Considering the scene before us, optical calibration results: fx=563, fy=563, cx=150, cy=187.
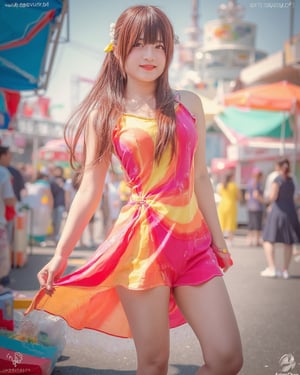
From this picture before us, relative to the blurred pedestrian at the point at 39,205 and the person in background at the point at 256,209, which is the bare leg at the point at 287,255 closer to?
the person in background at the point at 256,209

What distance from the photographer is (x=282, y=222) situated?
26.0ft

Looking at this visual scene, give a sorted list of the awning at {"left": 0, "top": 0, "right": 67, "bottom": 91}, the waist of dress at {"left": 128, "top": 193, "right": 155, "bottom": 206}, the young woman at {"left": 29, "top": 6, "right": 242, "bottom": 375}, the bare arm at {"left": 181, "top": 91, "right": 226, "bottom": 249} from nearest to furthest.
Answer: the young woman at {"left": 29, "top": 6, "right": 242, "bottom": 375}
the waist of dress at {"left": 128, "top": 193, "right": 155, "bottom": 206}
the bare arm at {"left": 181, "top": 91, "right": 226, "bottom": 249}
the awning at {"left": 0, "top": 0, "right": 67, "bottom": 91}

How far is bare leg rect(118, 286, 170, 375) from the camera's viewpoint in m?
2.26

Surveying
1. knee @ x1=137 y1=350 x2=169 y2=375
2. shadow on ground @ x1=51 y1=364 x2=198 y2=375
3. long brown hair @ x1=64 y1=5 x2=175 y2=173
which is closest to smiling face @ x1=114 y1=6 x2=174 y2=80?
long brown hair @ x1=64 y1=5 x2=175 y2=173

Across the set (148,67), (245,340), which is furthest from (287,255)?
(148,67)

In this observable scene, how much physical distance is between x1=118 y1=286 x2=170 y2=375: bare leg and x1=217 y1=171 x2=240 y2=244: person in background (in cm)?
997

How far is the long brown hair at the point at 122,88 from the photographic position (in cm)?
238

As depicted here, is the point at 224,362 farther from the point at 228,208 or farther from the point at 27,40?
the point at 228,208

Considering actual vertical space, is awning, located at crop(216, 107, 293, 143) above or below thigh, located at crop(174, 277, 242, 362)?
above

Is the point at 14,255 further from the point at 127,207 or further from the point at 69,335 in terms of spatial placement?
the point at 127,207

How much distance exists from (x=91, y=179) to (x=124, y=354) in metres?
1.85

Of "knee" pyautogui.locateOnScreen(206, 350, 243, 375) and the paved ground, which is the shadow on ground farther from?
"knee" pyautogui.locateOnScreen(206, 350, 243, 375)

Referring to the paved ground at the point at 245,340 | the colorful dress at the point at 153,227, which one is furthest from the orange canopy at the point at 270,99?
the colorful dress at the point at 153,227

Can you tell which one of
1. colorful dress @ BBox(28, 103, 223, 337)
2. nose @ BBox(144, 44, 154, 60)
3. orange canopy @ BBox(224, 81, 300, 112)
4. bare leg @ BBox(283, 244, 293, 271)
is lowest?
bare leg @ BBox(283, 244, 293, 271)
